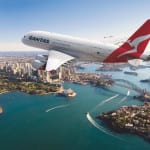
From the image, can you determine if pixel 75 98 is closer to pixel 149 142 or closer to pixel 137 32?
pixel 149 142

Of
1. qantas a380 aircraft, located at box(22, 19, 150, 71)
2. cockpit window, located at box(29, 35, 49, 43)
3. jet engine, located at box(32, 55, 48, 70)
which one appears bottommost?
jet engine, located at box(32, 55, 48, 70)

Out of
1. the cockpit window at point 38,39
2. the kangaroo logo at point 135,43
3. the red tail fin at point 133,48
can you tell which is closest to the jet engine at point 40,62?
the cockpit window at point 38,39

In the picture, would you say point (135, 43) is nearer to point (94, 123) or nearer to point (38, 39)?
point (38, 39)

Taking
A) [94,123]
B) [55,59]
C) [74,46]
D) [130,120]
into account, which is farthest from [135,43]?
[94,123]

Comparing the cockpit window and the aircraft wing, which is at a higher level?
the cockpit window

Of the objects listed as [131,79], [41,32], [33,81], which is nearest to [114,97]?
[131,79]

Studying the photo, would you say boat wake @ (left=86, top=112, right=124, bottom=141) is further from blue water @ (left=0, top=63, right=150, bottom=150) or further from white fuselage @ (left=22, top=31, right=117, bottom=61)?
white fuselage @ (left=22, top=31, right=117, bottom=61)

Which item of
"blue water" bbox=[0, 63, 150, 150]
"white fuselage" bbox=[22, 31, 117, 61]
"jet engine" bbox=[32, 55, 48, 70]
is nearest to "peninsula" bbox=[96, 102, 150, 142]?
"blue water" bbox=[0, 63, 150, 150]

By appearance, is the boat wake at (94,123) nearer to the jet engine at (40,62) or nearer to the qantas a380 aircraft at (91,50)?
the qantas a380 aircraft at (91,50)

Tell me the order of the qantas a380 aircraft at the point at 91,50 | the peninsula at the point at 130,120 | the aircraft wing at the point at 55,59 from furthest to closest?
the peninsula at the point at 130,120, the qantas a380 aircraft at the point at 91,50, the aircraft wing at the point at 55,59
